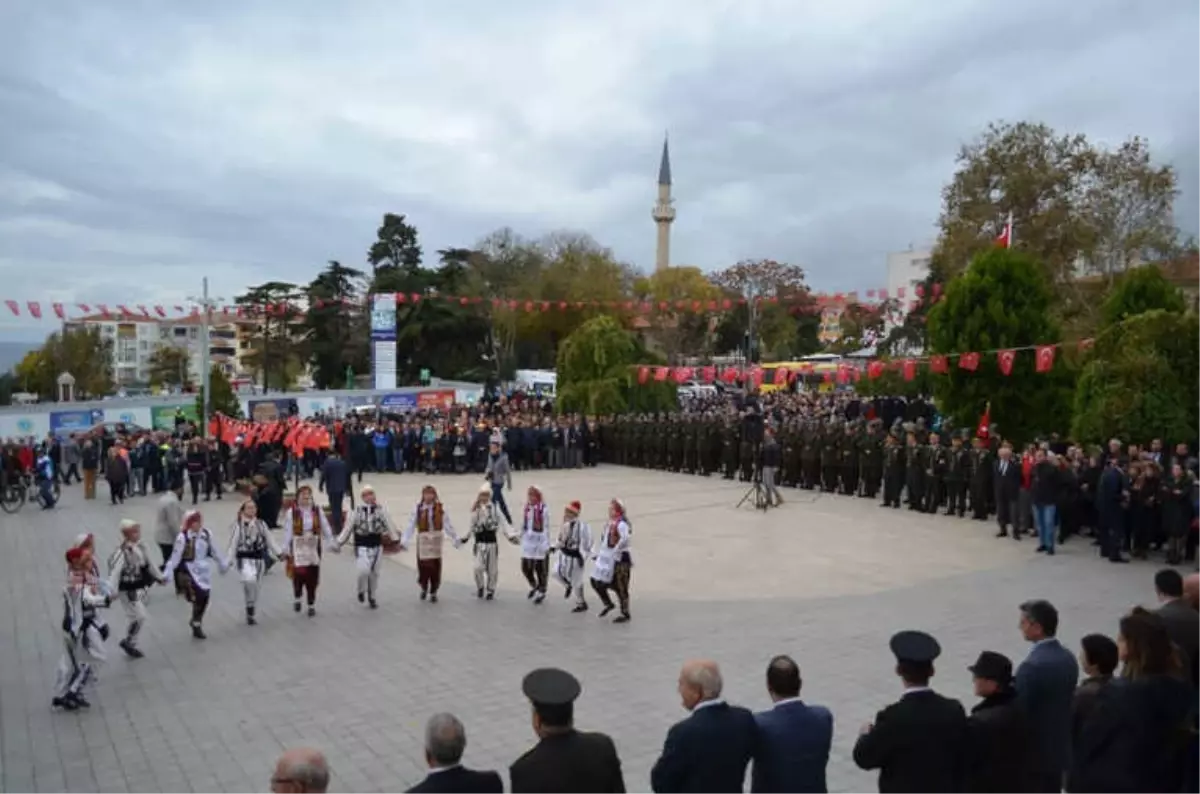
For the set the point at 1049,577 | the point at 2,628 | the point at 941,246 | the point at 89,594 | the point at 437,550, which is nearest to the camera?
the point at 89,594

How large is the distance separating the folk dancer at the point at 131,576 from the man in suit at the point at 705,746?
806 cm

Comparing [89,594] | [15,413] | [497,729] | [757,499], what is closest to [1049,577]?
[757,499]

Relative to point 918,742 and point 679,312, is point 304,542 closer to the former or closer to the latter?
point 918,742

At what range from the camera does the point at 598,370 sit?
36625mm

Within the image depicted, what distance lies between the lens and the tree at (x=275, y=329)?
62125mm

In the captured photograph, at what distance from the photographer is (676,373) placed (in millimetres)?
33688

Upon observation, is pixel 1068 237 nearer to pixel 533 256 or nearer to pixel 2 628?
pixel 2 628

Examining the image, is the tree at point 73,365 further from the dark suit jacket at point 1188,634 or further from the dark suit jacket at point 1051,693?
the dark suit jacket at point 1188,634

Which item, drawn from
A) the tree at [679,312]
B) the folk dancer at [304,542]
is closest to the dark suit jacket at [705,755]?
the folk dancer at [304,542]

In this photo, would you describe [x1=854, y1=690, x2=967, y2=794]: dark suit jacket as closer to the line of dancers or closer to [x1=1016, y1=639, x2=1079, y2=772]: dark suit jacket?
[x1=1016, y1=639, x2=1079, y2=772]: dark suit jacket

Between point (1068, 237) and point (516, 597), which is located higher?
point (1068, 237)

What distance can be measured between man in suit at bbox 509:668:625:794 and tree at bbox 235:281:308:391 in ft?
189

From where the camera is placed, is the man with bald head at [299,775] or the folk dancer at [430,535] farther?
the folk dancer at [430,535]

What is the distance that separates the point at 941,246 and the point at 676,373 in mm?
10373
